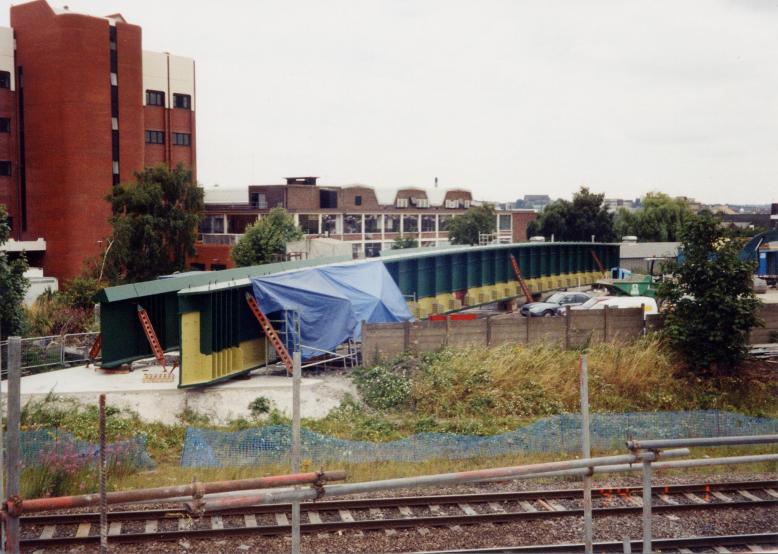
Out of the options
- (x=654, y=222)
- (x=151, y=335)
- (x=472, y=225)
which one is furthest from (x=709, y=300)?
(x=654, y=222)

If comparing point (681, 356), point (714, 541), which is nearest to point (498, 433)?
point (714, 541)

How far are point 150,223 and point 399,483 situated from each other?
107 ft

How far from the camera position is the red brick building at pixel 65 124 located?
45.7 m

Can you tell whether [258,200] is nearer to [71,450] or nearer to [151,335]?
[151,335]

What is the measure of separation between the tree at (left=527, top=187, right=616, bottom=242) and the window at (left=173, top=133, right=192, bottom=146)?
95.8ft

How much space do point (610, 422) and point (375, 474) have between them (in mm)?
5132

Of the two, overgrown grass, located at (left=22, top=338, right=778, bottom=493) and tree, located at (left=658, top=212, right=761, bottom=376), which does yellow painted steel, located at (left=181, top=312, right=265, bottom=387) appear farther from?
tree, located at (left=658, top=212, right=761, bottom=376)

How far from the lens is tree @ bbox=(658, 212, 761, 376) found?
21812 mm

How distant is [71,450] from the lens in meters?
13.4

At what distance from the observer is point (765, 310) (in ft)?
85.5

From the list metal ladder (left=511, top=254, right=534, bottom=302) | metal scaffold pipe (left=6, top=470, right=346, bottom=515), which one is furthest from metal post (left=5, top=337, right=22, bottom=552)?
metal ladder (left=511, top=254, right=534, bottom=302)

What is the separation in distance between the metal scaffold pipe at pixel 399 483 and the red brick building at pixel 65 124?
42.4 meters

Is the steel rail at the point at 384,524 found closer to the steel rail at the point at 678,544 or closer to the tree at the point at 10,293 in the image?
the steel rail at the point at 678,544

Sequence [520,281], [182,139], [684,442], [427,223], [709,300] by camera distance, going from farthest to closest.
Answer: [427,223] < [182,139] < [520,281] < [709,300] < [684,442]
